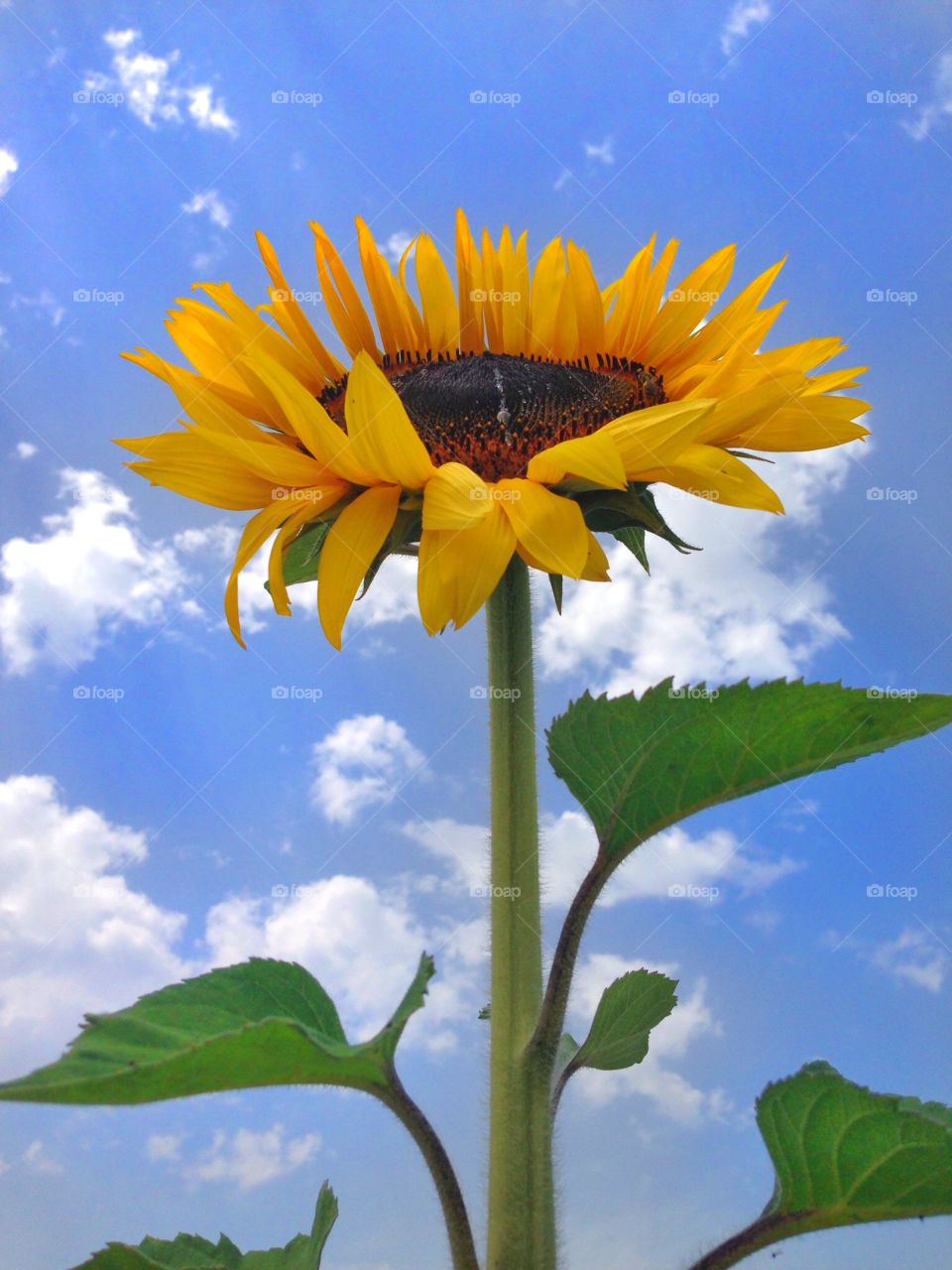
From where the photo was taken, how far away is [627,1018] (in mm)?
2012

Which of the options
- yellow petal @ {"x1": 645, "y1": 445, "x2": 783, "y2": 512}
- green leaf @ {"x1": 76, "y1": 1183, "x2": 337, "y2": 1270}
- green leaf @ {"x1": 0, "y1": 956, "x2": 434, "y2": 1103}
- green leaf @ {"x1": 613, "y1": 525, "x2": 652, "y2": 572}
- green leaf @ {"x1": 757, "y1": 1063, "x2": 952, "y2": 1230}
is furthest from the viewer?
green leaf @ {"x1": 613, "y1": 525, "x2": 652, "y2": 572}

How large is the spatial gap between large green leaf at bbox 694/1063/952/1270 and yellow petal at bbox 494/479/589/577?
85 centimetres

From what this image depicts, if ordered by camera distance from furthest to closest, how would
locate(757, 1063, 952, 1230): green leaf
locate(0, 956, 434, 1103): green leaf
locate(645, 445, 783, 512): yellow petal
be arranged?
locate(645, 445, 783, 512): yellow petal → locate(757, 1063, 952, 1230): green leaf → locate(0, 956, 434, 1103): green leaf

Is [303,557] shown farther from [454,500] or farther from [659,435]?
[659,435]

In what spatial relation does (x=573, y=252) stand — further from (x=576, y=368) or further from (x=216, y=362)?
(x=216, y=362)

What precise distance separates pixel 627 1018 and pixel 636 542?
819 millimetres

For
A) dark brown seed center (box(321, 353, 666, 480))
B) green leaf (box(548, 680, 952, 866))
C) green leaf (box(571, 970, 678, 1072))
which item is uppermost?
dark brown seed center (box(321, 353, 666, 480))

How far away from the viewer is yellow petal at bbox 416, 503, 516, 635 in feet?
5.54

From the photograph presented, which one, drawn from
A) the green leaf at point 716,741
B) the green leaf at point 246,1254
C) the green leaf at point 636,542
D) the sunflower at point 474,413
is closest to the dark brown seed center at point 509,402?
the sunflower at point 474,413

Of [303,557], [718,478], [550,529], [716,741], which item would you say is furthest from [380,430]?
[716,741]

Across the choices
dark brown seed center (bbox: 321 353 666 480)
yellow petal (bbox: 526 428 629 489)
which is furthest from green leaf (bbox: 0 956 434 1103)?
dark brown seed center (bbox: 321 353 666 480)

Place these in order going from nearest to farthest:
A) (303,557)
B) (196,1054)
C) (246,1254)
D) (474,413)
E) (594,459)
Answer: (196,1054) → (594,459) → (246,1254) → (303,557) → (474,413)

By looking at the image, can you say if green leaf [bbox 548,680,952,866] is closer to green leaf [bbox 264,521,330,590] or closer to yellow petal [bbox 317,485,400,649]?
yellow petal [bbox 317,485,400,649]

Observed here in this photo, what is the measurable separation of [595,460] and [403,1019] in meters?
0.80
